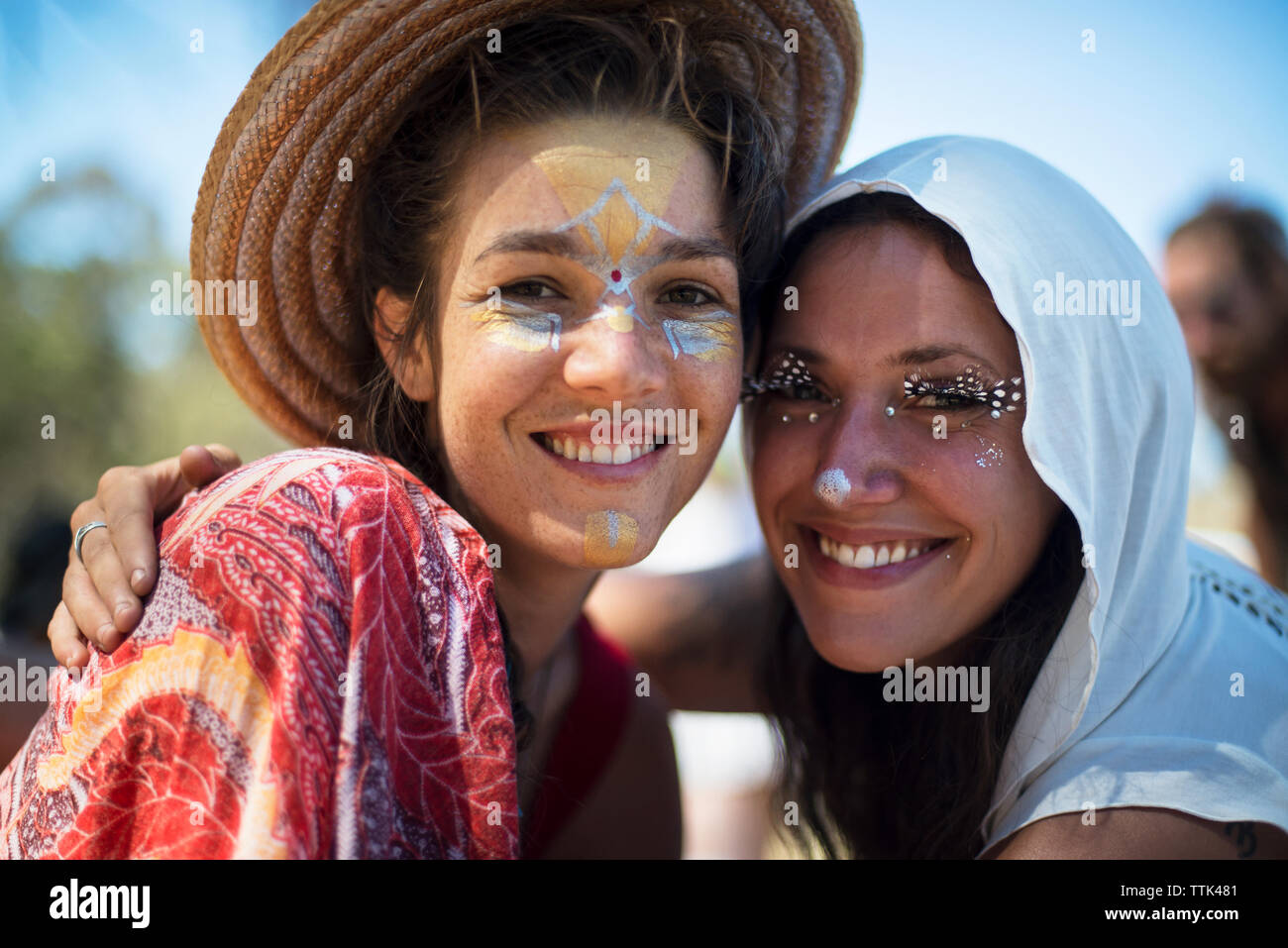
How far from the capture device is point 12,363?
6.44m

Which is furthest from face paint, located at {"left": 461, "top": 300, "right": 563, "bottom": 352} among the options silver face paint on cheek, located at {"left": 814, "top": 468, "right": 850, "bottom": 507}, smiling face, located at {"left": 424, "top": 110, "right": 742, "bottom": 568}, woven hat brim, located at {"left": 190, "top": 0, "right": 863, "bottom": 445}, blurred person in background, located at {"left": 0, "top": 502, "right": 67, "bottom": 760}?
blurred person in background, located at {"left": 0, "top": 502, "right": 67, "bottom": 760}

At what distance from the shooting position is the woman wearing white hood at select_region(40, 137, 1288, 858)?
196 centimetres

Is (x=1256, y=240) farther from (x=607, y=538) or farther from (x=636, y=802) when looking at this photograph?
(x=607, y=538)

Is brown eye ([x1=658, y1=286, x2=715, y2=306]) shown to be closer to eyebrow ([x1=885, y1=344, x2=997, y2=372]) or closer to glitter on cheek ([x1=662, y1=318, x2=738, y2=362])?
glitter on cheek ([x1=662, y1=318, x2=738, y2=362])

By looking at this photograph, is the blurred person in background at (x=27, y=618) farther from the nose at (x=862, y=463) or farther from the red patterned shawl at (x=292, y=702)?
the nose at (x=862, y=463)

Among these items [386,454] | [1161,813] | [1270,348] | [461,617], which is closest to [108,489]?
[386,454]

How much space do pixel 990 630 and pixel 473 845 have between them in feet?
4.40

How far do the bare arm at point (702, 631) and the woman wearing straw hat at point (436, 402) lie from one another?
0.59 metres

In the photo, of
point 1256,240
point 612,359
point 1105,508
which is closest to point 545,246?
point 612,359

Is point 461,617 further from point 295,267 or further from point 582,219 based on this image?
point 295,267

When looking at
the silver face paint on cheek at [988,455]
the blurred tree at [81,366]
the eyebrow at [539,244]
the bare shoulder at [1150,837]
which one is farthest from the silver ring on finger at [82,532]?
the blurred tree at [81,366]

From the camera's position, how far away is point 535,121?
1.94 metres

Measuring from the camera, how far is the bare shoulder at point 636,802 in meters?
2.66

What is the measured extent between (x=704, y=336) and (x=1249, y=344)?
3967 millimetres
